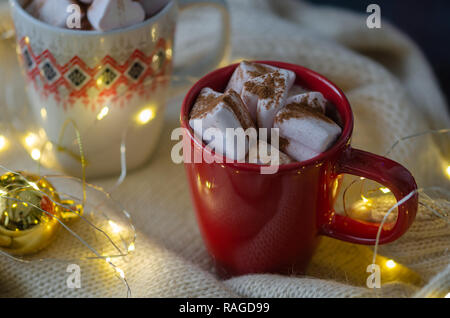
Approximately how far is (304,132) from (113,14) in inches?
11.2

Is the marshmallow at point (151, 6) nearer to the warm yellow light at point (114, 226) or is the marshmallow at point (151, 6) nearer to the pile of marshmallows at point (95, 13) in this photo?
the pile of marshmallows at point (95, 13)

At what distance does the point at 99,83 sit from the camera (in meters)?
0.70

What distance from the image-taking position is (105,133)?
76cm

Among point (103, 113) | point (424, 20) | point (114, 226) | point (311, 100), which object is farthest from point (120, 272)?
point (424, 20)

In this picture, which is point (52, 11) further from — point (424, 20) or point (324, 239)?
point (424, 20)

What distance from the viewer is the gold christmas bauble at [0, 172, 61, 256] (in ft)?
2.07

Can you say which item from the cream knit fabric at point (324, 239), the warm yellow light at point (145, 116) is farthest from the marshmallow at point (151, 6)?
the cream knit fabric at point (324, 239)

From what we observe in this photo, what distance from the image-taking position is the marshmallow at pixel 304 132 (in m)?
0.54

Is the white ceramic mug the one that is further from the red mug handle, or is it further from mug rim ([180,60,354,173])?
the red mug handle

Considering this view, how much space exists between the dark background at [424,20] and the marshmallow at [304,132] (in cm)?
85

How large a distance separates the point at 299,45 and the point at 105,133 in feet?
1.28

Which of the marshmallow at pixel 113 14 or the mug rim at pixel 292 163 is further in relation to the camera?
the marshmallow at pixel 113 14
